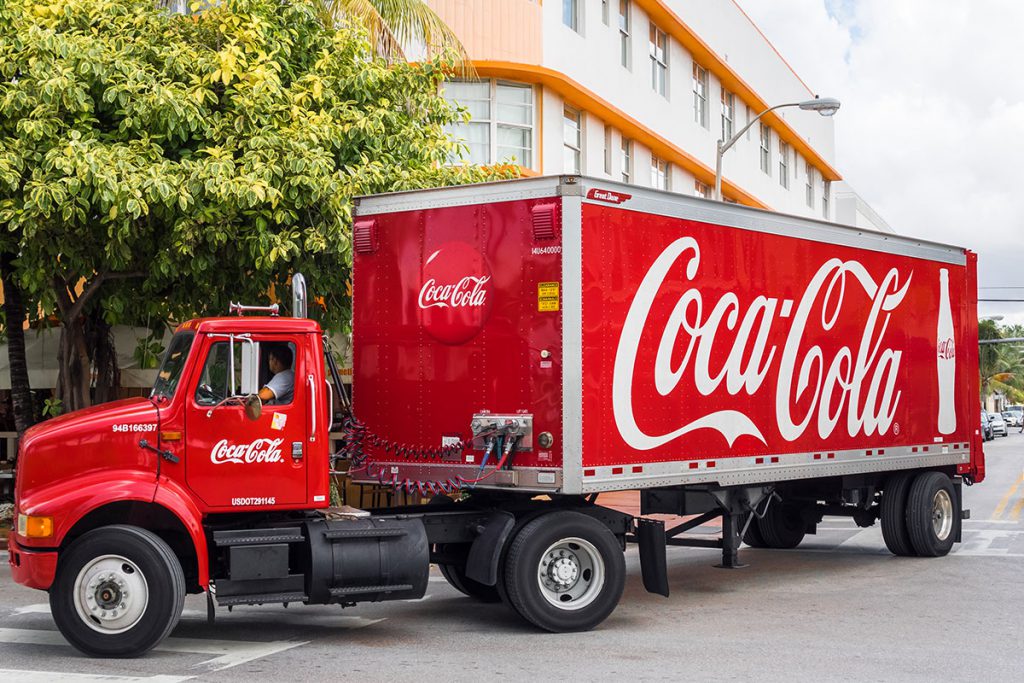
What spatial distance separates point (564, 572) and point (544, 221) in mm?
2803

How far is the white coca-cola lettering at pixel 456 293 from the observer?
10.5 m

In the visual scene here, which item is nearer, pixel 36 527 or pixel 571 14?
pixel 36 527

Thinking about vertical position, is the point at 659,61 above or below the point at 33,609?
above

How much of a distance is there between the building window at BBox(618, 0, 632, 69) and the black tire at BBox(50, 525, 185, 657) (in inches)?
893

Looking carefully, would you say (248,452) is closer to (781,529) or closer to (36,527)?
(36,527)

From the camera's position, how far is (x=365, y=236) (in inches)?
437

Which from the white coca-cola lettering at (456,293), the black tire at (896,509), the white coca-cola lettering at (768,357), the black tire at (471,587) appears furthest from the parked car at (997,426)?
the white coca-cola lettering at (456,293)

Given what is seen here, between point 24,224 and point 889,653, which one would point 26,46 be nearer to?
point 24,224

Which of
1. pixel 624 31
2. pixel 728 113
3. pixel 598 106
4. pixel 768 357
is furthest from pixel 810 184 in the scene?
pixel 768 357

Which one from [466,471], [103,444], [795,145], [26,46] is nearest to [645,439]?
[466,471]

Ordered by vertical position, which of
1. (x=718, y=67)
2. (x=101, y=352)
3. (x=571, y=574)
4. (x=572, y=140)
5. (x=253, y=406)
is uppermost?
(x=718, y=67)

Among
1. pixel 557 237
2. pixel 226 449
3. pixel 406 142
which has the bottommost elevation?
pixel 226 449

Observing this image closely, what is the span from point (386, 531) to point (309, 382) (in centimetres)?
127

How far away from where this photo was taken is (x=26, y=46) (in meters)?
15.1
